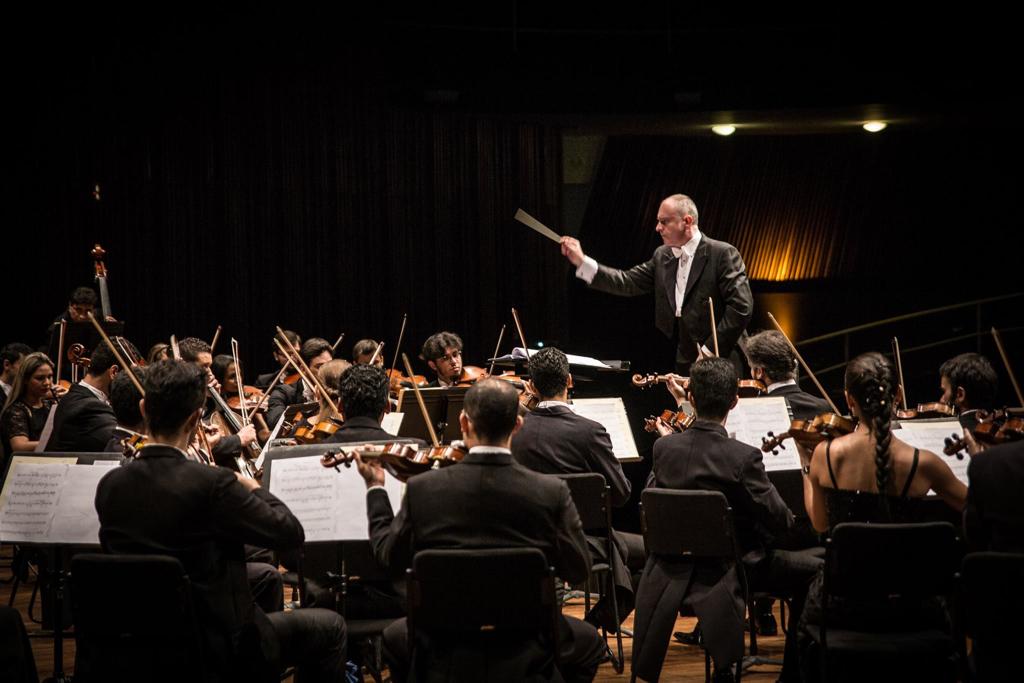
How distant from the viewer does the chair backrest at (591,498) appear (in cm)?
424

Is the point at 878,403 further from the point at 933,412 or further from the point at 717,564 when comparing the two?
the point at 933,412

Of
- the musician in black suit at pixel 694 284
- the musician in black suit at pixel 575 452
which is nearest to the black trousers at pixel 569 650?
the musician in black suit at pixel 575 452

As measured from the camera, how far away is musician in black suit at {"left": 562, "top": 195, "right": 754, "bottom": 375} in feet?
19.0

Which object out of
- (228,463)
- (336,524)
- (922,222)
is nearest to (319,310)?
(228,463)

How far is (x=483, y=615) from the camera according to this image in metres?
2.90

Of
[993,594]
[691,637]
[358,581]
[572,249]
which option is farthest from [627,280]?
[993,594]

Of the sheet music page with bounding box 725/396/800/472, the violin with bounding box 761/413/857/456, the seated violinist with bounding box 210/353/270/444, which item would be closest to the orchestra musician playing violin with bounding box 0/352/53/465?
the seated violinist with bounding box 210/353/270/444

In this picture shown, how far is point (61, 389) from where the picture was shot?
6840 mm

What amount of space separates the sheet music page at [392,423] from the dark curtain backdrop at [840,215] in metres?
4.81

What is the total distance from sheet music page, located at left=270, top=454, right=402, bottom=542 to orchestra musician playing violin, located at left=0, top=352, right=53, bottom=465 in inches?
128

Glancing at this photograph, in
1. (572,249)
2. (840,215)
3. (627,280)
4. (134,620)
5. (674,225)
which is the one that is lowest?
(134,620)

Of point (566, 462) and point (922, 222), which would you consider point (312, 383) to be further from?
point (922, 222)

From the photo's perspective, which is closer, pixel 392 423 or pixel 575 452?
pixel 575 452

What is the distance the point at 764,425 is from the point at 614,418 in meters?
0.85
